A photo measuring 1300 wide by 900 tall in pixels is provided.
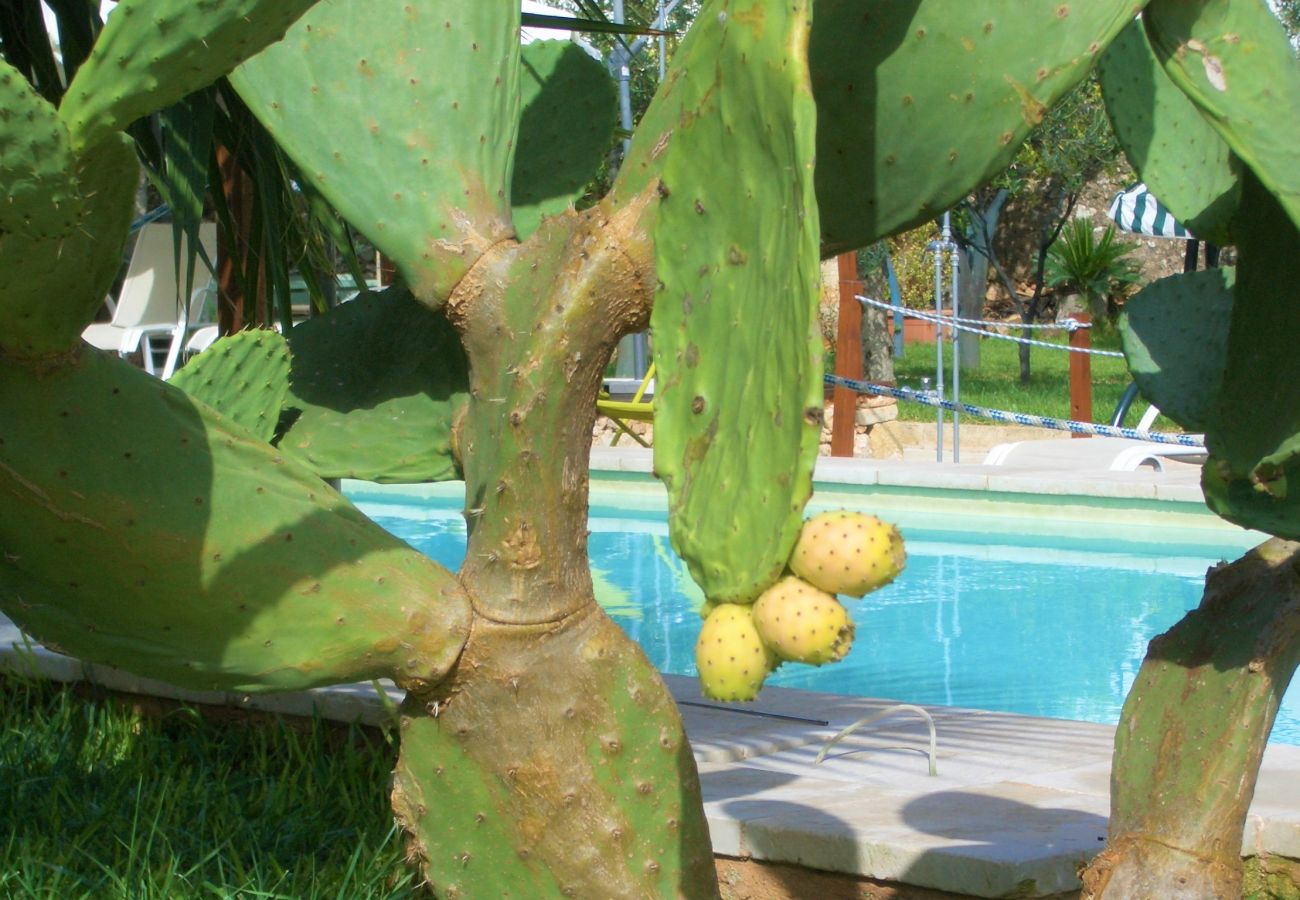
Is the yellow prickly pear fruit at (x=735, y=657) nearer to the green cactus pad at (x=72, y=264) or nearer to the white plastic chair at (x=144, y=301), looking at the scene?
the green cactus pad at (x=72, y=264)

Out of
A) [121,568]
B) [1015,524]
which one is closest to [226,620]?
[121,568]

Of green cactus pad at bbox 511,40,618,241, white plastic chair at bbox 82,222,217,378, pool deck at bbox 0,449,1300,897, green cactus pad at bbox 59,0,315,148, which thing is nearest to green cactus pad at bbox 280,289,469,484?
green cactus pad at bbox 511,40,618,241

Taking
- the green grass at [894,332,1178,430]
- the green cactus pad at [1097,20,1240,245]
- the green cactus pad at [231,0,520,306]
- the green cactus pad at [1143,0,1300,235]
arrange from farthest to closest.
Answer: the green grass at [894,332,1178,430]
the green cactus pad at [1097,20,1240,245]
the green cactus pad at [231,0,520,306]
the green cactus pad at [1143,0,1300,235]

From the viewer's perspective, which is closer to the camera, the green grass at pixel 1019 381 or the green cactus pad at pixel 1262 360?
the green cactus pad at pixel 1262 360

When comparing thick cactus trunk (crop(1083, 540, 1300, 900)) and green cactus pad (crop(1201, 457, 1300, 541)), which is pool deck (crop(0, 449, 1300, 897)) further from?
Answer: green cactus pad (crop(1201, 457, 1300, 541))

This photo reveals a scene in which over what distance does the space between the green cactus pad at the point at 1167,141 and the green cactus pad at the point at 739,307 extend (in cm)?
86

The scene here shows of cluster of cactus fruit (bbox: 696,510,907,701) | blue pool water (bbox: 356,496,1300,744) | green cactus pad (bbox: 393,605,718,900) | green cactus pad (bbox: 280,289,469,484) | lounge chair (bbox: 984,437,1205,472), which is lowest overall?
blue pool water (bbox: 356,496,1300,744)

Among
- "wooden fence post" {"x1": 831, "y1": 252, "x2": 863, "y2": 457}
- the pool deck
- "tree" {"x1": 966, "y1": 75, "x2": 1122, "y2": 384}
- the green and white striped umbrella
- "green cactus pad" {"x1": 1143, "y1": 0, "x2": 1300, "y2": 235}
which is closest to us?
"green cactus pad" {"x1": 1143, "y1": 0, "x2": 1300, "y2": 235}

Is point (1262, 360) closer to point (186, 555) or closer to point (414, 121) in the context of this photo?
point (414, 121)

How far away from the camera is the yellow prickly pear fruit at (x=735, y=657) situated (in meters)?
1.28

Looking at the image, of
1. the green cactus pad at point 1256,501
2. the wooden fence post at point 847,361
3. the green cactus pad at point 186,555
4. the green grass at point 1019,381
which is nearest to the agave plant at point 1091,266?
the green grass at point 1019,381

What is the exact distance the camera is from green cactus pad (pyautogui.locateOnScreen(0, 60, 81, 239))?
1343mm

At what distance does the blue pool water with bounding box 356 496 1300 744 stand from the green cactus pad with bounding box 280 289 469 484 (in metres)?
3.12

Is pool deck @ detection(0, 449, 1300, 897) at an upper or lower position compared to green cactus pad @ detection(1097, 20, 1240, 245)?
lower
